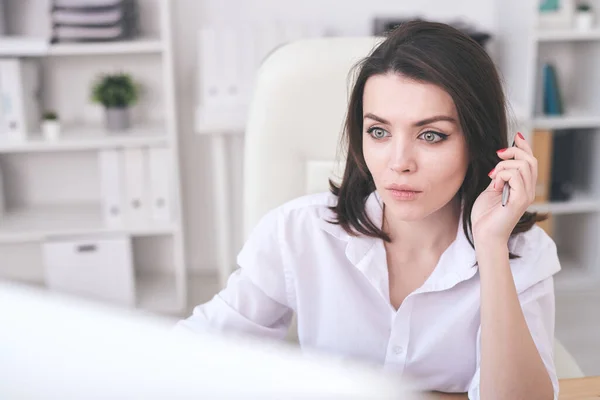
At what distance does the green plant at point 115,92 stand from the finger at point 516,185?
1.86m

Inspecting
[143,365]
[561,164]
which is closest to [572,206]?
[561,164]

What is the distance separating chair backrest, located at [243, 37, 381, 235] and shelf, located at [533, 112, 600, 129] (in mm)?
1599

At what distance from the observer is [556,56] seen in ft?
9.91

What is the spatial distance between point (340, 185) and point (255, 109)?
0.69ft

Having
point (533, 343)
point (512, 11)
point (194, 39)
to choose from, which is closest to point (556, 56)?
point (512, 11)

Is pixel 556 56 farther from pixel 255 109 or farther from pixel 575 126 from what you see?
pixel 255 109

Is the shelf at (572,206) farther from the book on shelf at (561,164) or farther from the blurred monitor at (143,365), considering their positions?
the blurred monitor at (143,365)

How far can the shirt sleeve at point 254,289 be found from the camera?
120 centimetres

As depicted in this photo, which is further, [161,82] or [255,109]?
[161,82]

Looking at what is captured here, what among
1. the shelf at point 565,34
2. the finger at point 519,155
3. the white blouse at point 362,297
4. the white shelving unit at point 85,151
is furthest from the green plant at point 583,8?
the finger at point 519,155

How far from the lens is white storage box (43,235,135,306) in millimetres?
2586

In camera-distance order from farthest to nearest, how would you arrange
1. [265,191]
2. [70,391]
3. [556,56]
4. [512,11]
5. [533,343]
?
[556,56], [512,11], [265,191], [533,343], [70,391]

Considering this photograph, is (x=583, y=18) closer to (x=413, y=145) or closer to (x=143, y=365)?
(x=413, y=145)

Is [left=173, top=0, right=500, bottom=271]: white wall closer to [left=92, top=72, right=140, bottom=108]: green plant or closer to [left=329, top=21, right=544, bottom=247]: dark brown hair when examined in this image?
[left=92, top=72, right=140, bottom=108]: green plant
